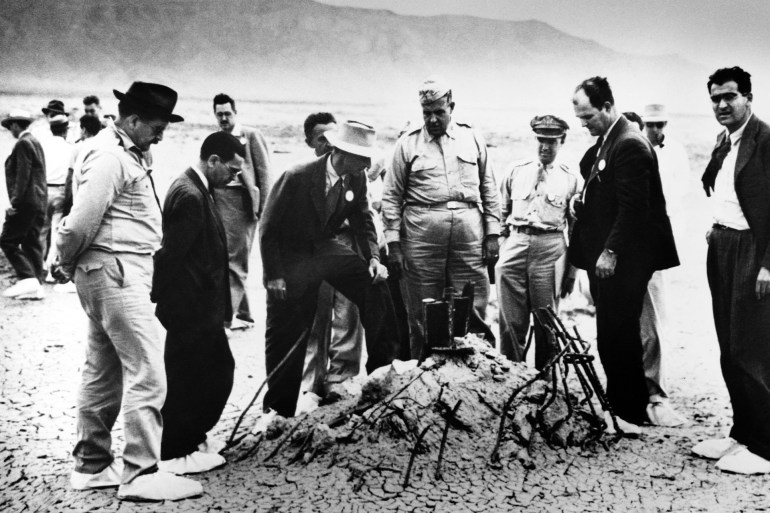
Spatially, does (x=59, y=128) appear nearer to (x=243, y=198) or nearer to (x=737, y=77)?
(x=243, y=198)

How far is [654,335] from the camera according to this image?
392cm

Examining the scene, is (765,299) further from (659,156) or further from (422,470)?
(422,470)

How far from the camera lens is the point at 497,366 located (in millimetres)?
3455

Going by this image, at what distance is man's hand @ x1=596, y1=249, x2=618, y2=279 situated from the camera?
3562mm

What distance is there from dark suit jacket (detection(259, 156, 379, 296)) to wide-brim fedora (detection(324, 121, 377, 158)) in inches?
6.3

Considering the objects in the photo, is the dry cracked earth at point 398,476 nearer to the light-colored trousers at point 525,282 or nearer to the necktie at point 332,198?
the light-colored trousers at point 525,282

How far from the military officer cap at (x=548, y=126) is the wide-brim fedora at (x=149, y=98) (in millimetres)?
2133

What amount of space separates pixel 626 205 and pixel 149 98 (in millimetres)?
2253

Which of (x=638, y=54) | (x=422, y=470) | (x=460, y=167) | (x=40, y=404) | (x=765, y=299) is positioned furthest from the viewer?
(x=638, y=54)

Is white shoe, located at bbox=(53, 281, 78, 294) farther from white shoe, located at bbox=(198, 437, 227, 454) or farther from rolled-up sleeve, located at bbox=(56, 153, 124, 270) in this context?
rolled-up sleeve, located at bbox=(56, 153, 124, 270)

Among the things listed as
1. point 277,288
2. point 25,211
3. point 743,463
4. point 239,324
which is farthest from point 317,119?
point 743,463

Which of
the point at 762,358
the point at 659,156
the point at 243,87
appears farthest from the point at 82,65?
the point at 762,358

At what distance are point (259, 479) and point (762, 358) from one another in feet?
7.28

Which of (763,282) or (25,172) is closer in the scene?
(763,282)
